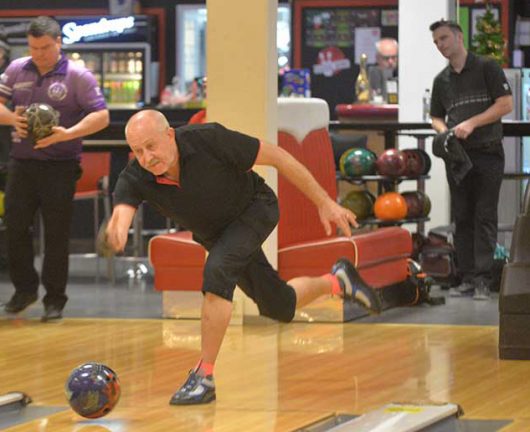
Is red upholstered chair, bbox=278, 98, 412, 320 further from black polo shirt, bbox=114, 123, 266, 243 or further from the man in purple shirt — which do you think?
black polo shirt, bbox=114, 123, 266, 243

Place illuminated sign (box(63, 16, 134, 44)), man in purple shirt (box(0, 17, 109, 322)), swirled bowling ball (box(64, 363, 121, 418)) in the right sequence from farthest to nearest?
illuminated sign (box(63, 16, 134, 44))
man in purple shirt (box(0, 17, 109, 322))
swirled bowling ball (box(64, 363, 121, 418))

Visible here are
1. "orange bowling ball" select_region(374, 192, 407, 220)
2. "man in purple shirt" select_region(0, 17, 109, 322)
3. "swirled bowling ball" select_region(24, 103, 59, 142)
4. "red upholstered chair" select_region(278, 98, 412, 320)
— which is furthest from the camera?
"orange bowling ball" select_region(374, 192, 407, 220)

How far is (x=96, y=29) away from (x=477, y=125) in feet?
32.3

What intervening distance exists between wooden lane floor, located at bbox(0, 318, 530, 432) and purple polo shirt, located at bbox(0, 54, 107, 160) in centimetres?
106

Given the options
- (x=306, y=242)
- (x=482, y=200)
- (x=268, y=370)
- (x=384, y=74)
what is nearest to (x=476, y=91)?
(x=482, y=200)

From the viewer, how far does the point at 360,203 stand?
987 cm

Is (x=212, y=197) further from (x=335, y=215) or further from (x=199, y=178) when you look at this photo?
(x=335, y=215)

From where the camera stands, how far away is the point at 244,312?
27.3 ft

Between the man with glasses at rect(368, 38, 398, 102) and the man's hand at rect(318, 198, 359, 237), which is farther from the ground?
the man with glasses at rect(368, 38, 398, 102)

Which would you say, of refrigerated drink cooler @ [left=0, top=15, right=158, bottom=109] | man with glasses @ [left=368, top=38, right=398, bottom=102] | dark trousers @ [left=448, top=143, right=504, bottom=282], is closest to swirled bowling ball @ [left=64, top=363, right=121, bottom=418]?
dark trousers @ [left=448, top=143, right=504, bottom=282]

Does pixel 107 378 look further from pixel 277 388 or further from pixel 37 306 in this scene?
pixel 37 306

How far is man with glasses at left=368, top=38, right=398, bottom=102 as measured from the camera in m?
13.1

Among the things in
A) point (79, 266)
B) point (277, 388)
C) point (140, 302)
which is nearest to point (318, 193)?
point (277, 388)

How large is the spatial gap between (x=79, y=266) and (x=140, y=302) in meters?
2.39
